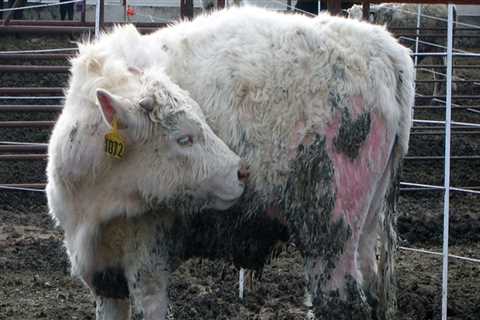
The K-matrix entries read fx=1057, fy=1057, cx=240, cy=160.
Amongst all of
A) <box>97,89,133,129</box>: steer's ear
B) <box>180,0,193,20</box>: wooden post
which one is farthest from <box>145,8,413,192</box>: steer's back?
<box>180,0,193,20</box>: wooden post

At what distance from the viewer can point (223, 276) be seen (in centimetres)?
663

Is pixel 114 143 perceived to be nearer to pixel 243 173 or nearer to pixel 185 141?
pixel 185 141

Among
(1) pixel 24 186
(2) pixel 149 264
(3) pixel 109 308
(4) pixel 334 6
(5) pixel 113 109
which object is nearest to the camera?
(5) pixel 113 109

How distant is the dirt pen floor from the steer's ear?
1.50 m

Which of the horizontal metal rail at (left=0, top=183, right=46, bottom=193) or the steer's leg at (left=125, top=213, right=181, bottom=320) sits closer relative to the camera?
the steer's leg at (left=125, top=213, right=181, bottom=320)

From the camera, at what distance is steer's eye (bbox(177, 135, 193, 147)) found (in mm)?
5047

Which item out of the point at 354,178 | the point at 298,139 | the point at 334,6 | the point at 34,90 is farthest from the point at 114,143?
the point at 34,90

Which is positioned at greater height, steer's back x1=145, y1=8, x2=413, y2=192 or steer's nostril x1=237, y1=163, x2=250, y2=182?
steer's back x1=145, y1=8, x2=413, y2=192

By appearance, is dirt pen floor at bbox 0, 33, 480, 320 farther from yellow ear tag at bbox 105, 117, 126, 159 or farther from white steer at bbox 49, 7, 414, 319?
yellow ear tag at bbox 105, 117, 126, 159

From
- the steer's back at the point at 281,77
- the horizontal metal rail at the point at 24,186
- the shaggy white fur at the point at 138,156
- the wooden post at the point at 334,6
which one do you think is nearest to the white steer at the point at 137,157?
the shaggy white fur at the point at 138,156

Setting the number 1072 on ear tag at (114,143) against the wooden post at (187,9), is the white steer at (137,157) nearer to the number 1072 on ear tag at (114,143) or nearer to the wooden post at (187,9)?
the number 1072 on ear tag at (114,143)

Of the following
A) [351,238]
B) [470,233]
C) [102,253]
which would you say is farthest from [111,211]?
[470,233]

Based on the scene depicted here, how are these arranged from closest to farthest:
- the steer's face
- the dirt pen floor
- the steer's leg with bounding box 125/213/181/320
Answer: the steer's face
the steer's leg with bounding box 125/213/181/320
the dirt pen floor

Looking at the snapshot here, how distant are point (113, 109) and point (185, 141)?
0.38 m
